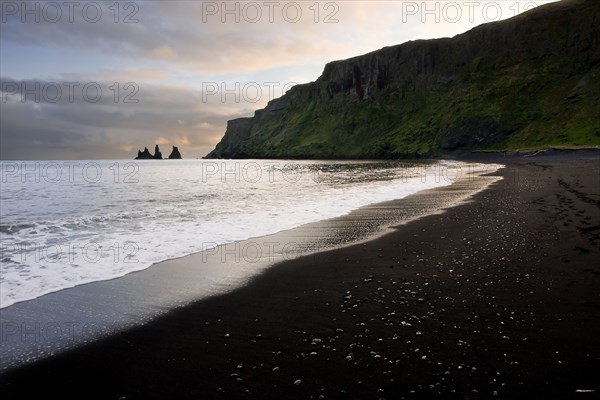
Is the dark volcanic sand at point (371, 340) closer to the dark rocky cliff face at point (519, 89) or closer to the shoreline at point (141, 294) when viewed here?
the shoreline at point (141, 294)

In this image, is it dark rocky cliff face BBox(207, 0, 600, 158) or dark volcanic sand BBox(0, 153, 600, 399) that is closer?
dark volcanic sand BBox(0, 153, 600, 399)

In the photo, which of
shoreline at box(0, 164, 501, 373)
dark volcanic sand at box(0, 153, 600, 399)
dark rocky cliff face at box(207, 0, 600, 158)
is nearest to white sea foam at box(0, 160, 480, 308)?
shoreline at box(0, 164, 501, 373)

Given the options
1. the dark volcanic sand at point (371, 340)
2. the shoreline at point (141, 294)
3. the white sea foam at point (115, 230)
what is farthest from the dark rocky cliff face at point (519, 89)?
the dark volcanic sand at point (371, 340)

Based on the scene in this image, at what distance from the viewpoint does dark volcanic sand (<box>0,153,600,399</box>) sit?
196 inches

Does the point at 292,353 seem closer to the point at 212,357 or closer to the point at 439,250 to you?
the point at 212,357

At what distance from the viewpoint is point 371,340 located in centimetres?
610

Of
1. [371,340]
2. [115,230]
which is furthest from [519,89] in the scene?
[371,340]

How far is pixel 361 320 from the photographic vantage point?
22.6 feet

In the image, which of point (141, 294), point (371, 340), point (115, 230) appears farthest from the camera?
point (115, 230)

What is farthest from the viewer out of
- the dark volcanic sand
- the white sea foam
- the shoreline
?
the white sea foam

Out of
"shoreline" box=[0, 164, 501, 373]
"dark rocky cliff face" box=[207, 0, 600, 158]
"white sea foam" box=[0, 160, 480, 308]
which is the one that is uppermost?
"dark rocky cliff face" box=[207, 0, 600, 158]

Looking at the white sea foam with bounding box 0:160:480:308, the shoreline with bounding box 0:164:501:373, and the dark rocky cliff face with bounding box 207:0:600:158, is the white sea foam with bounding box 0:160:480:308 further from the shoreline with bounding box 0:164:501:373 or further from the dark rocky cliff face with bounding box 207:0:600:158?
the dark rocky cliff face with bounding box 207:0:600:158

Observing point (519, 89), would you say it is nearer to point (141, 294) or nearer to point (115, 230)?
point (115, 230)

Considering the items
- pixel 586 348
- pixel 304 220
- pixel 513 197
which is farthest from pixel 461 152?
pixel 586 348
